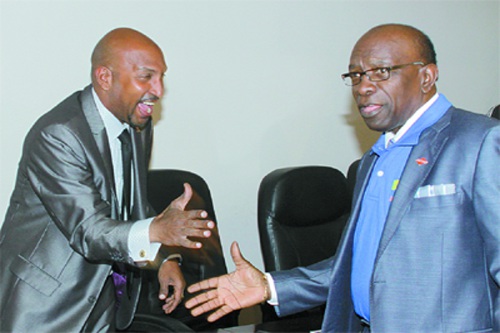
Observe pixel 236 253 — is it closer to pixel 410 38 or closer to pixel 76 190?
pixel 76 190

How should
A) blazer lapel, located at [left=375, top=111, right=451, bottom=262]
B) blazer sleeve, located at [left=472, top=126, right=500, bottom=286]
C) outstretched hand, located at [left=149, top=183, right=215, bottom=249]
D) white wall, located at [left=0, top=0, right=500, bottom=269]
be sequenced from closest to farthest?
1. blazer sleeve, located at [left=472, top=126, right=500, bottom=286]
2. blazer lapel, located at [left=375, top=111, right=451, bottom=262]
3. outstretched hand, located at [left=149, top=183, right=215, bottom=249]
4. white wall, located at [left=0, top=0, right=500, bottom=269]

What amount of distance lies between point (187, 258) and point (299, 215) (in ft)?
1.93

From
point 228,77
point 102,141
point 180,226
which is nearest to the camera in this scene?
point 180,226

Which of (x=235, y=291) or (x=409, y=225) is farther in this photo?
(x=235, y=291)

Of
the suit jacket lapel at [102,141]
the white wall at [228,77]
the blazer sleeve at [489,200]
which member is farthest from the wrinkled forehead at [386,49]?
the white wall at [228,77]

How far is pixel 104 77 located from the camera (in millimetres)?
2471

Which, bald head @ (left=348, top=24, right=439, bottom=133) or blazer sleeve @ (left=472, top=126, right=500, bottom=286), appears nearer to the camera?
blazer sleeve @ (left=472, top=126, right=500, bottom=286)

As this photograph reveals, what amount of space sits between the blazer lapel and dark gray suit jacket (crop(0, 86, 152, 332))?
0.88 metres

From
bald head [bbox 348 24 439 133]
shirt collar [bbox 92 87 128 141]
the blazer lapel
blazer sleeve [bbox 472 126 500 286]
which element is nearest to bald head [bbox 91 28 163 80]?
shirt collar [bbox 92 87 128 141]

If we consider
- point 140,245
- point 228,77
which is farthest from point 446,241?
point 228,77

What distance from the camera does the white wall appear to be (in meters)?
3.05

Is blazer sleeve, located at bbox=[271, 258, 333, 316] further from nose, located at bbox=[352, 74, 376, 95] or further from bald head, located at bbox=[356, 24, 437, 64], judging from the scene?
bald head, located at bbox=[356, 24, 437, 64]

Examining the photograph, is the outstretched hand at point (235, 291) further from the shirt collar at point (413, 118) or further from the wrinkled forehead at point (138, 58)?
the wrinkled forehead at point (138, 58)

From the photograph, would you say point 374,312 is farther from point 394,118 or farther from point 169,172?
point 169,172
